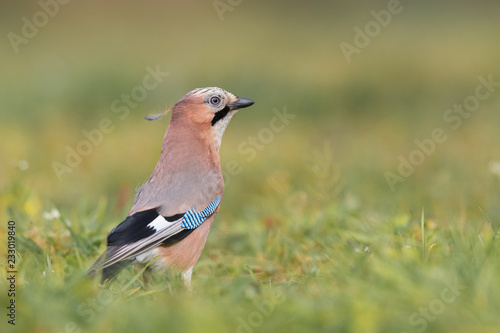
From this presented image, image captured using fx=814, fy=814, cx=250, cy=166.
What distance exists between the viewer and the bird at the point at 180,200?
15.1ft

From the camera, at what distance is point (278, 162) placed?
356 inches

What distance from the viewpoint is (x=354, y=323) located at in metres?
3.34

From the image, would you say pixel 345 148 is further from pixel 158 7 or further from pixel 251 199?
pixel 158 7

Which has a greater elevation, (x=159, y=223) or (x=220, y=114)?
(x=220, y=114)

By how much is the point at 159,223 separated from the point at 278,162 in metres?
4.44

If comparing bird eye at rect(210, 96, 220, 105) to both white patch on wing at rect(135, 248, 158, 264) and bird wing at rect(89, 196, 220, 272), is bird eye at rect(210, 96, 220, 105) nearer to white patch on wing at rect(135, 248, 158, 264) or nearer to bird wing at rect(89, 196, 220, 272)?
bird wing at rect(89, 196, 220, 272)

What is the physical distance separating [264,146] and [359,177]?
1599mm

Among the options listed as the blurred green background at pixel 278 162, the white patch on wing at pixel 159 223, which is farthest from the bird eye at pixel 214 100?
the blurred green background at pixel 278 162

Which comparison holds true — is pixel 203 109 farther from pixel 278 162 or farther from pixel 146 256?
pixel 278 162

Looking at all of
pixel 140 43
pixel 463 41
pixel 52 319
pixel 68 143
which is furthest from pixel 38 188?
pixel 463 41

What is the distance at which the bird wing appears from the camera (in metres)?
4.49

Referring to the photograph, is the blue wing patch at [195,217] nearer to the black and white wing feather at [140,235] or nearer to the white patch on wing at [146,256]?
the black and white wing feather at [140,235]

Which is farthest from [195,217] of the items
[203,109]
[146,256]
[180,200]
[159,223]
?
[203,109]

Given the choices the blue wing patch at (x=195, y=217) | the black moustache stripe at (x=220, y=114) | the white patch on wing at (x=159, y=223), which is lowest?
the blue wing patch at (x=195, y=217)
